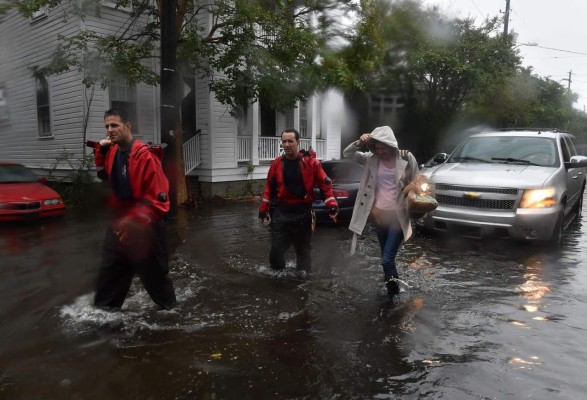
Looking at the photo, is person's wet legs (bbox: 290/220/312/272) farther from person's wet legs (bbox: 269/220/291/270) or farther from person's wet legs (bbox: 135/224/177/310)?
person's wet legs (bbox: 135/224/177/310)

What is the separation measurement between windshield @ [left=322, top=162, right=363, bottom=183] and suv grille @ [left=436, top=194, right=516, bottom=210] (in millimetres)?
2423

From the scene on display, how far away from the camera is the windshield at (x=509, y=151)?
7555 millimetres

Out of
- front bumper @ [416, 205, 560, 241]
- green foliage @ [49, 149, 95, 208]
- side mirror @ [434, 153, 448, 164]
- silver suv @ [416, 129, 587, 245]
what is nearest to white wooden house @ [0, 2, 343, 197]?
green foliage @ [49, 149, 95, 208]

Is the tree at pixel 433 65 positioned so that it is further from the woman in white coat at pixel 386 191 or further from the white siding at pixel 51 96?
the woman in white coat at pixel 386 191

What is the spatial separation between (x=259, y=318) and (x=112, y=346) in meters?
1.31

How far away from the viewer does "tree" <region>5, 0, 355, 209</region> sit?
10242 mm

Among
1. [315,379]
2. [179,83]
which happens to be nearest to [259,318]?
[315,379]

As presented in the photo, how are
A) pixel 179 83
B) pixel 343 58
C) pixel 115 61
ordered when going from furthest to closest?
pixel 343 58 < pixel 115 61 < pixel 179 83

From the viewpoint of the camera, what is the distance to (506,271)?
5.98 m

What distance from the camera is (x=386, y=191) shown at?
4852mm

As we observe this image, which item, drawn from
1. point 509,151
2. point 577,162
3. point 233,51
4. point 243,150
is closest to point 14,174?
point 233,51

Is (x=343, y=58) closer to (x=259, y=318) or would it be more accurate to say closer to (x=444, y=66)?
(x=444, y=66)

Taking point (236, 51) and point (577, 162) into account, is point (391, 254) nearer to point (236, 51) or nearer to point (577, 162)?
point (577, 162)

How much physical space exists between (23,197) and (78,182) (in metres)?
3.26
